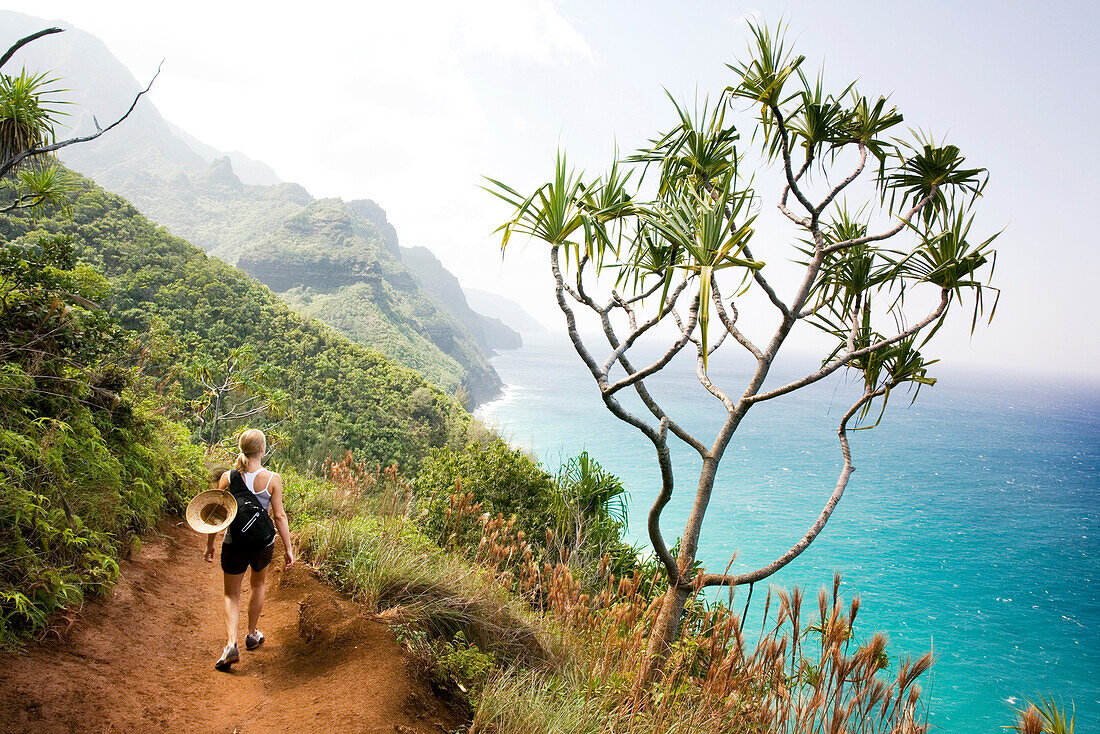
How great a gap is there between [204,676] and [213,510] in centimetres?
88

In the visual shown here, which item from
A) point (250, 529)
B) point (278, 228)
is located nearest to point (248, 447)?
point (250, 529)

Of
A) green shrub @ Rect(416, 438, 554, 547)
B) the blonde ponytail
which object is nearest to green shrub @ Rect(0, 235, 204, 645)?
the blonde ponytail

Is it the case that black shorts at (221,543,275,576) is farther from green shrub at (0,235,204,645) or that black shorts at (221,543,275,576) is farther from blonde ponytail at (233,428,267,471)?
green shrub at (0,235,204,645)

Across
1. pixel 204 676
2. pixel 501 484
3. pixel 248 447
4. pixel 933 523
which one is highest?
pixel 248 447

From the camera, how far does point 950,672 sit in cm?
2309

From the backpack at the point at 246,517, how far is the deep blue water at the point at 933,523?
2.90 m

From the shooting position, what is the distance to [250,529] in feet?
10.4

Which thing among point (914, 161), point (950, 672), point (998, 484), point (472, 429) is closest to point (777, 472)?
point (998, 484)

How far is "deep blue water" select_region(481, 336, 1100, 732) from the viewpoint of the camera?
24.9 m

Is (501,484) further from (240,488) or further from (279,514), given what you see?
(240,488)

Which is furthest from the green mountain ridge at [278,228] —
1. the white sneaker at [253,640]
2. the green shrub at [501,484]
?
the white sneaker at [253,640]

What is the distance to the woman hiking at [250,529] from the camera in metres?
3.13

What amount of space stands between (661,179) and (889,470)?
72.1m

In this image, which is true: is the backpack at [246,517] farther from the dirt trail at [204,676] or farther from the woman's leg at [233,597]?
the dirt trail at [204,676]
